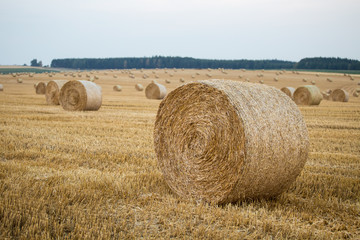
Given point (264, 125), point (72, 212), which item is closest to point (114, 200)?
point (72, 212)

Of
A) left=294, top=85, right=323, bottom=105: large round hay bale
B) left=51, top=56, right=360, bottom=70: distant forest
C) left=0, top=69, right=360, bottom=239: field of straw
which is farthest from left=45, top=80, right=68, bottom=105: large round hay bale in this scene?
left=51, top=56, right=360, bottom=70: distant forest

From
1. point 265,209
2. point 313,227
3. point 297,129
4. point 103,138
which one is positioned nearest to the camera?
point 313,227

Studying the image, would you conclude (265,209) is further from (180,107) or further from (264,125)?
(180,107)

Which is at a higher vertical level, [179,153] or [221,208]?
[179,153]

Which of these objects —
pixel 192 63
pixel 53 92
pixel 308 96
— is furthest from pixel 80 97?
pixel 192 63

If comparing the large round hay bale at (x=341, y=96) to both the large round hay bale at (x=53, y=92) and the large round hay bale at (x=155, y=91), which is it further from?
the large round hay bale at (x=53, y=92)

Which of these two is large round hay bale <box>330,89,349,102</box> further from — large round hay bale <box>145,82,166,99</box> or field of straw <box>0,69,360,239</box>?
field of straw <box>0,69,360,239</box>

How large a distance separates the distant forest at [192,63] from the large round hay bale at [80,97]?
282ft

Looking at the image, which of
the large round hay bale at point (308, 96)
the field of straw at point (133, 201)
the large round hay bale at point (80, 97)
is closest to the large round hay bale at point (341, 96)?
the large round hay bale at point (308, 96)

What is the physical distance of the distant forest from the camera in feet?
307

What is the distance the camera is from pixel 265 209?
4.62 metres

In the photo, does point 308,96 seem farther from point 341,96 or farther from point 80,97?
point 80,97

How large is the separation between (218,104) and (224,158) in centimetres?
75

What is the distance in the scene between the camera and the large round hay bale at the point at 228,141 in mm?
4773
